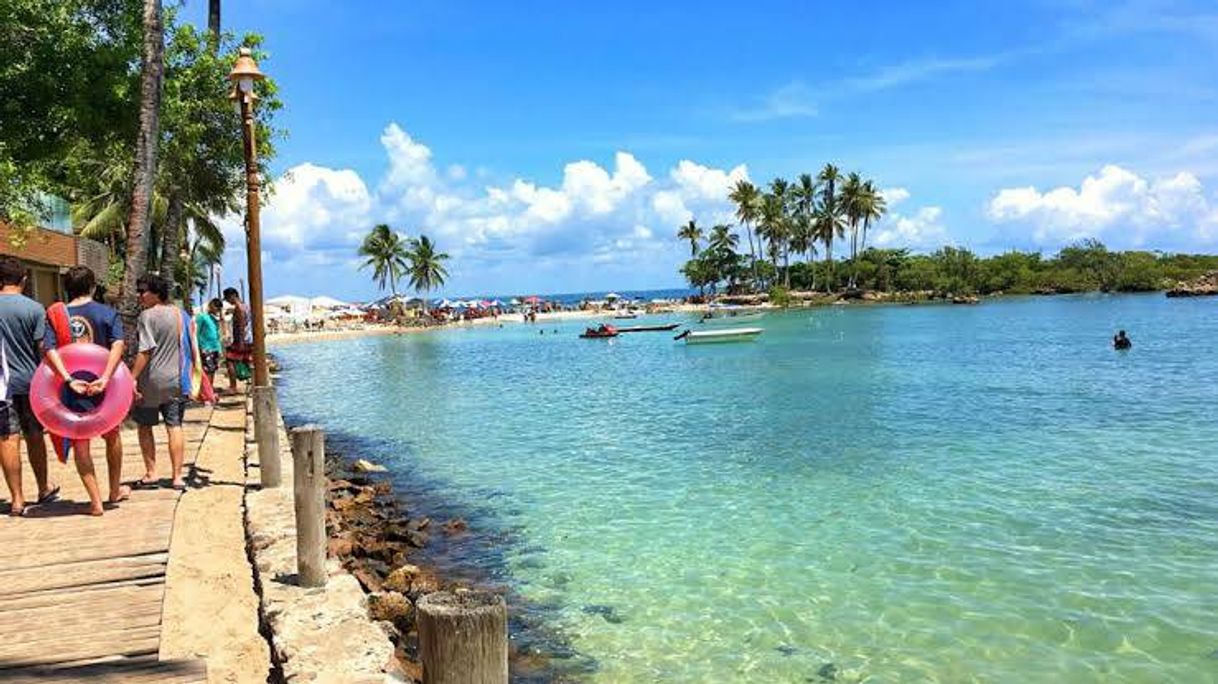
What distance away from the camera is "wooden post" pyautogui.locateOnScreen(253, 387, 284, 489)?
8.50 meters

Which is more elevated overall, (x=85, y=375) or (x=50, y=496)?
(x=85, y=375)

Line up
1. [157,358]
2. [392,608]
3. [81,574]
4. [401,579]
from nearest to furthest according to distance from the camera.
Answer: [81,574]
[392,608]
[157,358]
[401,579]

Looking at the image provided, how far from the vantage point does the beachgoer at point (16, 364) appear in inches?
263

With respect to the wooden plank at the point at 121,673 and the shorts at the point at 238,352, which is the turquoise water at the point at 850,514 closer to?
the wooden plank at the point at 121,673

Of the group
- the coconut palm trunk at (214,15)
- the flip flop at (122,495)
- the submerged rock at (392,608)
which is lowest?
the submerged rock at (392,608)

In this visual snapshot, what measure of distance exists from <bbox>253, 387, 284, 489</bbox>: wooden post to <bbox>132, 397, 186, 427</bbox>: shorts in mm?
731

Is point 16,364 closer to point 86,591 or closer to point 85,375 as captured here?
point 85,375

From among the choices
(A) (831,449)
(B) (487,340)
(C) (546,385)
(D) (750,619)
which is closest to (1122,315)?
(B) (487,340)

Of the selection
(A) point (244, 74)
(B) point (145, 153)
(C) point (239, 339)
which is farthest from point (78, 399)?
(C) point (239, 339)

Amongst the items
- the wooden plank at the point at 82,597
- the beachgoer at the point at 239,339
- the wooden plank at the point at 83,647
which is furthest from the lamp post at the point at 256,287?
the beachgoer at the point at 239,339

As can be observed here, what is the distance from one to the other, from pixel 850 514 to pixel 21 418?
924cm

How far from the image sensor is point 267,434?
8.57 m

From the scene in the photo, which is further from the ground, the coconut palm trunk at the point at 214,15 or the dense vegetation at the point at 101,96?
the coconut palm trunk at the point at 214,15

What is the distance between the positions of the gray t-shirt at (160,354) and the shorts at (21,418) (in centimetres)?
102
